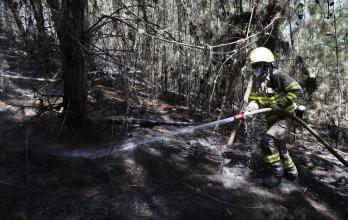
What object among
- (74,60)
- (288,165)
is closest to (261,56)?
(288,165)

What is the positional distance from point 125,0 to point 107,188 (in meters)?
4.18

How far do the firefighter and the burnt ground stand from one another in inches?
11.6

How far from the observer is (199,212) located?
11.5 feet

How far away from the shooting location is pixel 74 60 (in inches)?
180

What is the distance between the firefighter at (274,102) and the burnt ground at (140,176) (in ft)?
0.97

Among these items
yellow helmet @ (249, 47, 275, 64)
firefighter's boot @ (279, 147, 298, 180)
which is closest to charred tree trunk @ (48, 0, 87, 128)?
yellow helmet @ (249, 47, 275, 64)

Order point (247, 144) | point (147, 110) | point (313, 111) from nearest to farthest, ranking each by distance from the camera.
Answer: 1. point (247, 144)
2. point (147, 110)
3. point (313, 111)

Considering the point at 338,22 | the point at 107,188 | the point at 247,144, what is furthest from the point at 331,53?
the point at 107,188

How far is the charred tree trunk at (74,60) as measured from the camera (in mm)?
4309

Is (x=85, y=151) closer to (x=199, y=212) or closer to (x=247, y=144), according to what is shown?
(x=199, y=212)

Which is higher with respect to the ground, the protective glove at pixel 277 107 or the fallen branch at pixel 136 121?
the protective glove at pixel 277 107

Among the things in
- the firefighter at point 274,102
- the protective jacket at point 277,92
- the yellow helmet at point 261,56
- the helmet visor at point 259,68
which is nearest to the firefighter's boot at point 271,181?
the firefighter at point 274,102

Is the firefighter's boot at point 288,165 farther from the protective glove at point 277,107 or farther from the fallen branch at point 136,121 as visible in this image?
the fallen branch at point 136,121

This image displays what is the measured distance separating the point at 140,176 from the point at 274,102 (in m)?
2.20
